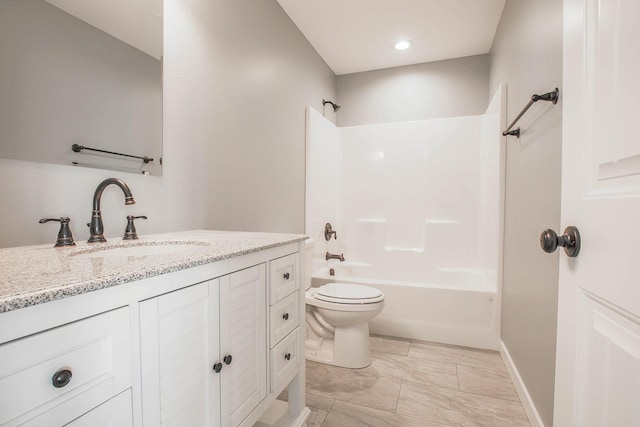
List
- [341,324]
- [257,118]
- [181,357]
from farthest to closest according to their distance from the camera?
[341,324] → [257,118] → [181,357]

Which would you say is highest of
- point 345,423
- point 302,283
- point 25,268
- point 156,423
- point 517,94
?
point 517,94

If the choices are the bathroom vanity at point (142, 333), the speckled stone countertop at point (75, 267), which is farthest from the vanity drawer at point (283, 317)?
the speckled stone countertop at point (75, 267)

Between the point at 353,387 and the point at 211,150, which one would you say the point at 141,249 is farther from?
the point at 353,387

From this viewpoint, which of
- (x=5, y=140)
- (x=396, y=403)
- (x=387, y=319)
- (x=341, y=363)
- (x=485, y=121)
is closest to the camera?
(x=5, y=140)

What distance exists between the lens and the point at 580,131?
642mm

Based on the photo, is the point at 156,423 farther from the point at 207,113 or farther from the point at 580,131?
the point at 207,113

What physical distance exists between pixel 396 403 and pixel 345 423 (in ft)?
1.09

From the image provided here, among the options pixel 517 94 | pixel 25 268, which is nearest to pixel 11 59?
pixel 25 268

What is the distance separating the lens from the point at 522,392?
1.64 metres

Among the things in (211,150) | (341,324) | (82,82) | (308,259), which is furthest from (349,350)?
(82,82)

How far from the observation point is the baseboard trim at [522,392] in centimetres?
144

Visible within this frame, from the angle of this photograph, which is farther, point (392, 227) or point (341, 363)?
point (392, 227)

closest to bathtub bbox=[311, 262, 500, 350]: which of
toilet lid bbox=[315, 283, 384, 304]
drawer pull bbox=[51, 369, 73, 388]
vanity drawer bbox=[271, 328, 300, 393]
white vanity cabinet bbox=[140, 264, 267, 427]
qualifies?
toilet lid bbox=[315, 283, 384, 304]

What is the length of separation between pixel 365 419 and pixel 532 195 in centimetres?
145
